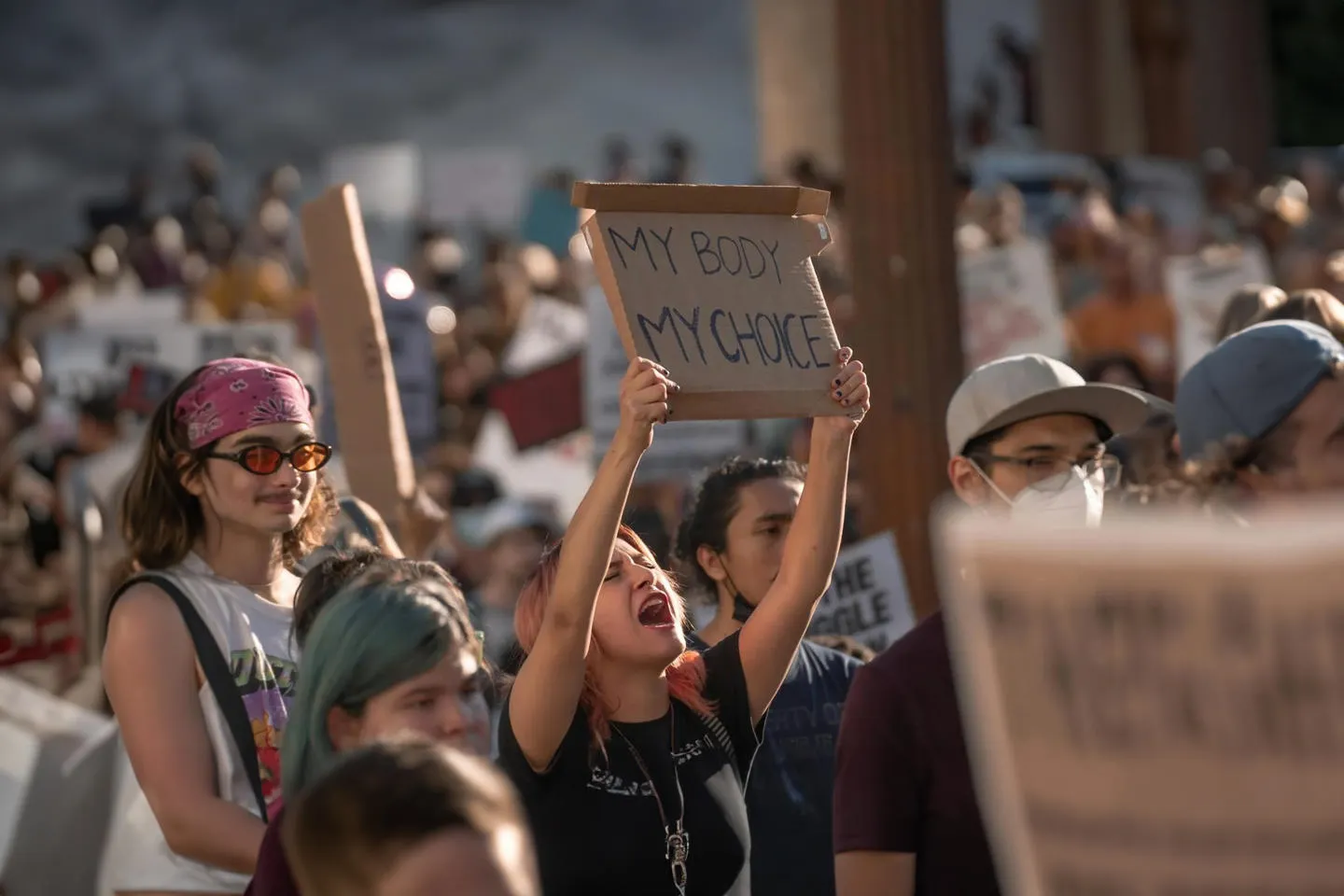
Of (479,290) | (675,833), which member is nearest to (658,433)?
(675,833)

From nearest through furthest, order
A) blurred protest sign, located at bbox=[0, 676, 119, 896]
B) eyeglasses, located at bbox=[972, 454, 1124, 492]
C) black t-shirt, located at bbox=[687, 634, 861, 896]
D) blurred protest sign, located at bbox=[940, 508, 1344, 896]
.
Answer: blurred protest sign, located at bbox=[940, 508, 1344, 896] → eyeglasses, located at bbox=[972, 454, 1124, 492] → black t-shirt, located at bbox=[687, 634, 861, 896] → blurred protest sign, located at bbox=[0, 676, 119, 896]

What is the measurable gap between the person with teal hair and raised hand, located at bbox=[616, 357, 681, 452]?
384mm

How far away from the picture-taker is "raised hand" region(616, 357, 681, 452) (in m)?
3.18

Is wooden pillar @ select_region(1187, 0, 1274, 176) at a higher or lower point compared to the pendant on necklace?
higher

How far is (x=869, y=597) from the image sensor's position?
542cm

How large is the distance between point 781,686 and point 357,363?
4.44 feet

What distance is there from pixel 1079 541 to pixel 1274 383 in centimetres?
124

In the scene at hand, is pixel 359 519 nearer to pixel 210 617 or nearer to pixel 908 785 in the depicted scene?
pixel 210 617

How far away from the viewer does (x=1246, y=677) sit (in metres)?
1.58

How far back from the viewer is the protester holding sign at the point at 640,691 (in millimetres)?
3213

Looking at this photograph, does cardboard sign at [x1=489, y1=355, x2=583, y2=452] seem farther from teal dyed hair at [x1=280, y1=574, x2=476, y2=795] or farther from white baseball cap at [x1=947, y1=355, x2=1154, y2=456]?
teal dyed hair at [x1=280, y1=574, x2=476, y2=795]

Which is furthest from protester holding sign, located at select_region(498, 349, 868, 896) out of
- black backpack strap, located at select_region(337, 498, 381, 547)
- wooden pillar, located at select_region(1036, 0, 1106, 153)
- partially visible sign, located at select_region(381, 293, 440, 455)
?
wooden pillar, located at select_region(1036, 0, 1106, 153)

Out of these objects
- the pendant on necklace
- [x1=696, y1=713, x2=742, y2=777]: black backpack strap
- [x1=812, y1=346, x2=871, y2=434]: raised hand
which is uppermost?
[x1=812, y1=346, x2=871, y2=434]: raised hand

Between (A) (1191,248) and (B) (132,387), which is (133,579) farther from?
(A) (1191,248)
